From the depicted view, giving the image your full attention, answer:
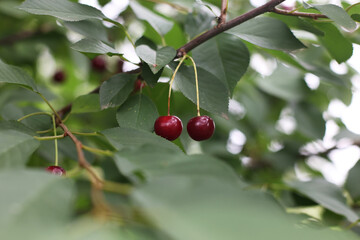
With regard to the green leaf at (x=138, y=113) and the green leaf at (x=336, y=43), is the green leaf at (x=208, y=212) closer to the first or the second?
the green leaf at (x=138, y=113)

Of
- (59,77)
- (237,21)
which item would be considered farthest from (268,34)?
(59,77)

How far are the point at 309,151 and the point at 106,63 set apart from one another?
1159mm

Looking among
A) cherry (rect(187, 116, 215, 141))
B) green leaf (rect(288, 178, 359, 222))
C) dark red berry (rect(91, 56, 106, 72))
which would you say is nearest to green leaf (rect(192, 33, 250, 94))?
cherry (rect(187, 116, 215, 141))

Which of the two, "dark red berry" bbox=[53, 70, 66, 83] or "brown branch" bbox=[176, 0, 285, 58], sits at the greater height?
"brown branch" bbox=[176, 0, 285, 58]

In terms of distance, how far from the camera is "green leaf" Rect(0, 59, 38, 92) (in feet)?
2.64

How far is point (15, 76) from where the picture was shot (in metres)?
0.84

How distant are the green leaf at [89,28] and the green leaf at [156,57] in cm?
17

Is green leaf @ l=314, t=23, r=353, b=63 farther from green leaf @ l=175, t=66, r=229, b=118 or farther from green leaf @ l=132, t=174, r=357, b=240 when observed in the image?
green leaf @ l=132, t=174, r=357, b=240

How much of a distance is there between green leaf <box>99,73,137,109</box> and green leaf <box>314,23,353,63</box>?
1.58 feet

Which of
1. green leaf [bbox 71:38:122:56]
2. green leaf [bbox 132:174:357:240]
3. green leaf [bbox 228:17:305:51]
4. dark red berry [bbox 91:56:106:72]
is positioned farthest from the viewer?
dark red berry [bbox 91:56:106:72]

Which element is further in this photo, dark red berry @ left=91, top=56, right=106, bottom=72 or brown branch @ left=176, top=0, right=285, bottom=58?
dark red berry @ left=91, top=56, right=106, bottom=72

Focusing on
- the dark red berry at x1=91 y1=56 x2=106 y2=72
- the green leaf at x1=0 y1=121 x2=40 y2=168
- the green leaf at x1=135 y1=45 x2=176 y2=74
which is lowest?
the dark red berry at x1=91 y1=56 x2=106 y2=72

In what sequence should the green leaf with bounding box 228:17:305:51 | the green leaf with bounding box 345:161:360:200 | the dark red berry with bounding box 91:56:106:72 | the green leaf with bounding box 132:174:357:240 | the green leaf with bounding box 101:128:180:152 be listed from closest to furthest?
the green leaf with bounding box 132:174:357:240
the green leaf with bounding box 101:128:180:152
the green leaf with bounding box 228:17:305:51
the green leaf with bounding box 345:161:360:200
the dark red berry with bounding box 91:56:106:72

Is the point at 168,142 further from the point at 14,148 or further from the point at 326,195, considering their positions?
the point at 326,195
